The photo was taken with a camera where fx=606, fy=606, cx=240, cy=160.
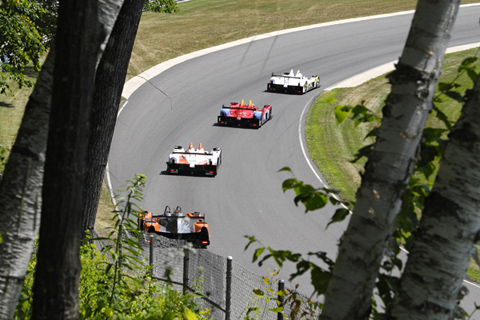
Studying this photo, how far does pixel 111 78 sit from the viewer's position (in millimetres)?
5328

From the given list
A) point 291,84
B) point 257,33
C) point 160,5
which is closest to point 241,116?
point 291,84

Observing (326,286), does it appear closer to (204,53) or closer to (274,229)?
(274,229)

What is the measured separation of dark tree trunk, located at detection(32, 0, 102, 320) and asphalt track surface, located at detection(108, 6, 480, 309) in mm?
3223

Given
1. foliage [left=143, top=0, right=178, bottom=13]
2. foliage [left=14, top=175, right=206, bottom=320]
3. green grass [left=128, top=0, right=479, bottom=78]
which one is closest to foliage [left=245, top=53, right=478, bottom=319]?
foliage [left=14, top=175, right=206, bottom=320]

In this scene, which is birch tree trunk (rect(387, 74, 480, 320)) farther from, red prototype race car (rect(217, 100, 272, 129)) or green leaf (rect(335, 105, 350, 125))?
red prototype race car (rect(217, 100, 272, 129))

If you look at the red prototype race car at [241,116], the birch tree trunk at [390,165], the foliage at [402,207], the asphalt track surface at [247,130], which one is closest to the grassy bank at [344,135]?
the asphalt track surface at [247,130]

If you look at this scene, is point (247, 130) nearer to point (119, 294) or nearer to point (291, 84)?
point (291, 84)

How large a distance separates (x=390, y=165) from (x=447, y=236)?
1.16 ft

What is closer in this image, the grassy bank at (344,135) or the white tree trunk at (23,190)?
the white tree trunk at (23,190)

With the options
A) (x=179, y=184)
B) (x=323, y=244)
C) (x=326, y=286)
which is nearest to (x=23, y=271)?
(x=326, y=286)

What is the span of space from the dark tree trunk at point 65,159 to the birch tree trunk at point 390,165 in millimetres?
1092

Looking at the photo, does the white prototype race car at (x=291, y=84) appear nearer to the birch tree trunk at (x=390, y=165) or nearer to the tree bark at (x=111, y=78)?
the tree bark at (x=111, y=78)

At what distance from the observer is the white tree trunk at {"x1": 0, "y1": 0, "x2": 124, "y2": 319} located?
2668mm

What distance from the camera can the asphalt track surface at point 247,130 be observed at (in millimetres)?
18922
